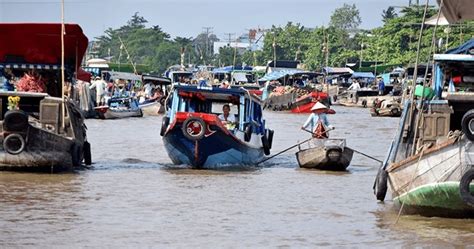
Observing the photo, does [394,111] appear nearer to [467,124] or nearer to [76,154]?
[76,154]

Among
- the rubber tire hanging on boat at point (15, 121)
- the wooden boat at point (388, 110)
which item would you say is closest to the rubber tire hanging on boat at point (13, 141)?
the rubber tire hanging on boat at point (15, 121)

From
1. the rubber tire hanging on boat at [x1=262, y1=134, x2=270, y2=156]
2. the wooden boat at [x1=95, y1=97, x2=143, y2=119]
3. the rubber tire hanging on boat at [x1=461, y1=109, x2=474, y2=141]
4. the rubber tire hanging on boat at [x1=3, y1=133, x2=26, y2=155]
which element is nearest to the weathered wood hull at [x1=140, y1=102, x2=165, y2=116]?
the wooden boat at [x1=95, y1=97, x2=143, y2=119]

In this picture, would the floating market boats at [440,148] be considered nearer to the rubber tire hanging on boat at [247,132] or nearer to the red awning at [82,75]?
the rubber tire hanging on boat at [247,132]

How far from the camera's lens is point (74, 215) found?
12.1 meters

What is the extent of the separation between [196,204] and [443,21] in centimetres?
419

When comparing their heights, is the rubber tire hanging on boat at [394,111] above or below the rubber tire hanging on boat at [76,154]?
below

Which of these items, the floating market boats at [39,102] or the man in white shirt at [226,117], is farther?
the man in white shirt at [226,117]

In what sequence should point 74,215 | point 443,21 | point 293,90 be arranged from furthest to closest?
point 293,90 → point 443,21 → point 74,215

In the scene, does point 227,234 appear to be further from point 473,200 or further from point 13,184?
point 13,184

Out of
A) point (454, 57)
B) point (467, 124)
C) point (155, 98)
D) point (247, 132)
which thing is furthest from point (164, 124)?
point (155, 98)

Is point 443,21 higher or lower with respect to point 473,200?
higher

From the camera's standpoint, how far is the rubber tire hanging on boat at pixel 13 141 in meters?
15.0

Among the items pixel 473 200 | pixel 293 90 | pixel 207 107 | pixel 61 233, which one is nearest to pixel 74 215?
pixel 61 233

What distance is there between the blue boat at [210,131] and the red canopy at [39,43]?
187cm
